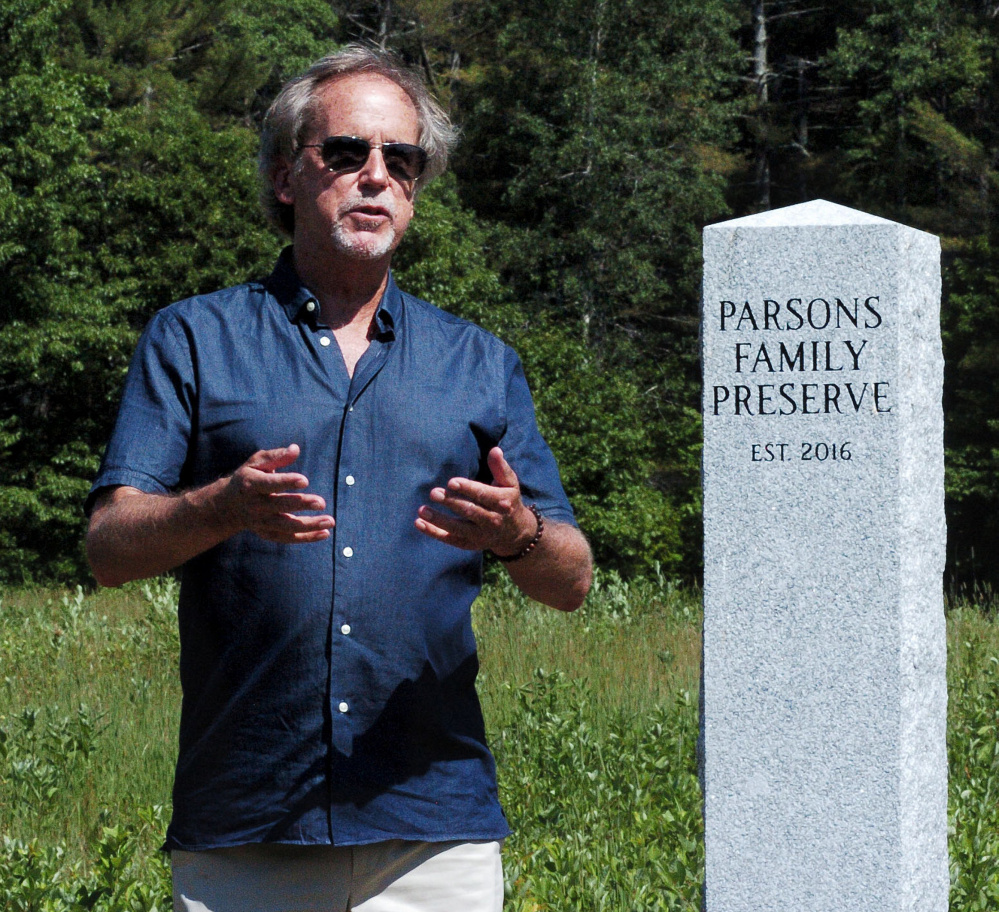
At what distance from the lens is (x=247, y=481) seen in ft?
7.42

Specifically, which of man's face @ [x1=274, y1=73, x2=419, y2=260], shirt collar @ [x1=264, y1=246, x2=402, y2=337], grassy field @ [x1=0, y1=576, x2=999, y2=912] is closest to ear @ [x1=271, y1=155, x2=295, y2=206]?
man's face @ [x1=274, y1=73, x2=419, y2=260]

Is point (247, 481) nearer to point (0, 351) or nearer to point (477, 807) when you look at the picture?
point (477, 807)

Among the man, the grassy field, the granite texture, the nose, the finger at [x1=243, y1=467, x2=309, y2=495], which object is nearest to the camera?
the finger at [x1=243, y1=467, x2=309, y2=495]

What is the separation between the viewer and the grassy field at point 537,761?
4676 millimetres

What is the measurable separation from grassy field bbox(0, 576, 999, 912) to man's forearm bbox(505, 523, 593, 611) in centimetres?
174

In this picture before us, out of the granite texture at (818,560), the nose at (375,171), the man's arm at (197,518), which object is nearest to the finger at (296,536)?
the man's arm at (197,518)

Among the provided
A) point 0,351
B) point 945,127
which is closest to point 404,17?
point 945,127

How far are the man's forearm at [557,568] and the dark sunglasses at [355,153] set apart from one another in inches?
29.2

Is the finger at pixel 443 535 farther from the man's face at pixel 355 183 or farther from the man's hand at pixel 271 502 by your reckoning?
the man's face at pixel 355 183

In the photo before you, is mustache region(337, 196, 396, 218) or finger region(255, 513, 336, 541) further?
mustache region(337, 196, 396, 218)

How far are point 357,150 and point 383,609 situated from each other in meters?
0.87

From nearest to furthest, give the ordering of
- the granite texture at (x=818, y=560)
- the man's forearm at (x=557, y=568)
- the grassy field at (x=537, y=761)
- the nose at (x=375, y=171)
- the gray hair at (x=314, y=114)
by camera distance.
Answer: the man's forearm at (x=557, y=568) → the nose at (x=375, y=171) → the gray hair at (x=314, y=114) → the granite texture at (x=818, y=560) → the grassy field at (x=537, y=761)

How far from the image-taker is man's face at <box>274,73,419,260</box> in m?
2.77

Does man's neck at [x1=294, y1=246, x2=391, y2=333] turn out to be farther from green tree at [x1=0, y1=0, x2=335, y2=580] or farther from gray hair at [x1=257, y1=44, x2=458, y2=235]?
green tree at [x1=0, y1=0, x2=335, y2=580]
